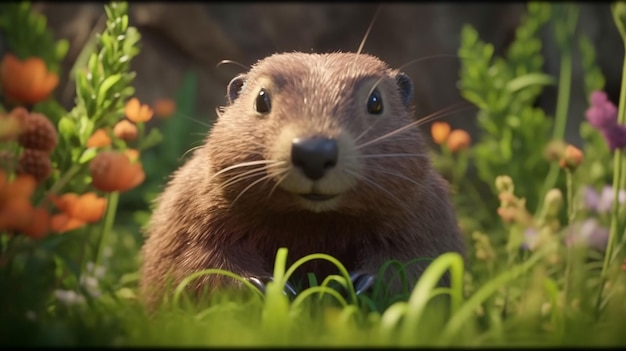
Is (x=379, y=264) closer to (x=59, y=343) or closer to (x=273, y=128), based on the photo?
(x=273, y=128)

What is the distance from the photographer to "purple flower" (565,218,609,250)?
10.5 ft

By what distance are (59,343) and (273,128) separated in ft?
4.31

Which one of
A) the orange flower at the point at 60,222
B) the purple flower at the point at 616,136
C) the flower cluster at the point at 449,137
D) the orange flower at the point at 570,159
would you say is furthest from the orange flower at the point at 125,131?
the purple flower at the point at 616,136

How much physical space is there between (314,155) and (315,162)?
0.08 ft

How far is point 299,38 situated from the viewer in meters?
7.68

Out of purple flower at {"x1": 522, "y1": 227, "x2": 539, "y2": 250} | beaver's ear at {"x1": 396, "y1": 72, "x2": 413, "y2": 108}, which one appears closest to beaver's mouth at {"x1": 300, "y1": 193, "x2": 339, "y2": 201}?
beaver's ear at {"x1": 396, "y1": 72, "x2": 413, "y2": 108}

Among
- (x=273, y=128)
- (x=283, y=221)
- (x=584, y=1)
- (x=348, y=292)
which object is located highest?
(x=584, y=1)

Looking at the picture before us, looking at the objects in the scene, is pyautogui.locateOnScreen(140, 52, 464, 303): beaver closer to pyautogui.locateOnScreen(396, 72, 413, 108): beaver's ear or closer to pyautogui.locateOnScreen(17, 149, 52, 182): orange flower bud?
pyautogui.locateOnScreen(396, 72, 413, 108): beaver's ear

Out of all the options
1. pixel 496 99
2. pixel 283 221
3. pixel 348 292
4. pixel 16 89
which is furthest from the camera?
pixel 496 99

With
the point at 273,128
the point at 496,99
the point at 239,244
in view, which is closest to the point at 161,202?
the point at 239,244

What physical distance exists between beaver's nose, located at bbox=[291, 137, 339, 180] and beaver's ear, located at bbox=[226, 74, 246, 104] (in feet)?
2.69

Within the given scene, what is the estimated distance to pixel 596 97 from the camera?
11.3ft

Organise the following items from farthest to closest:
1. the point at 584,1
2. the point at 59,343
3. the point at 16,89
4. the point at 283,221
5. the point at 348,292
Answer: the point at 584,1, the point at 283,221, the point at 348,292, the point at 16,89, the point at 59,343

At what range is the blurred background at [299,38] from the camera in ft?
23.9
